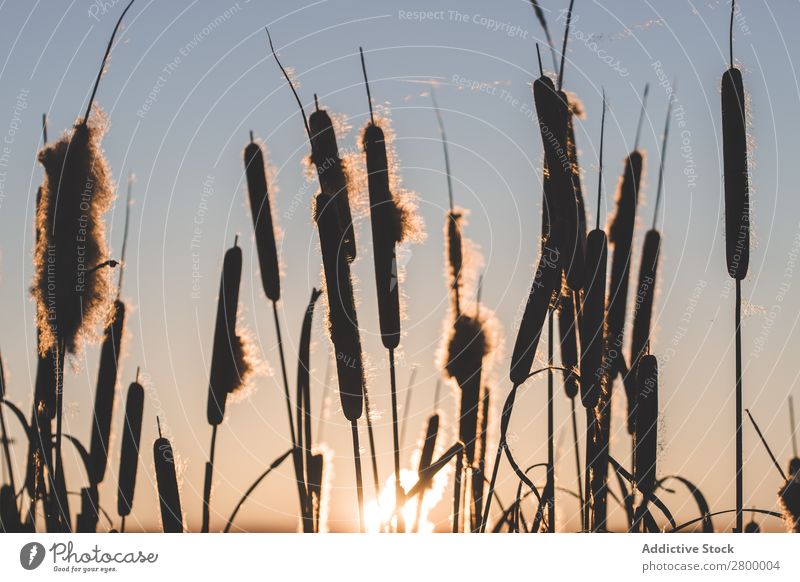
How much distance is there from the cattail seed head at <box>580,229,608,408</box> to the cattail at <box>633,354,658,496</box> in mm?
156

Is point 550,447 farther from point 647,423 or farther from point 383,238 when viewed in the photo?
point 383,238

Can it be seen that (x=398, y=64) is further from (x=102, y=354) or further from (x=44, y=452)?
(x=44, y=452)

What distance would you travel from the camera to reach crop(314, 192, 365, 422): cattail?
2.14 m

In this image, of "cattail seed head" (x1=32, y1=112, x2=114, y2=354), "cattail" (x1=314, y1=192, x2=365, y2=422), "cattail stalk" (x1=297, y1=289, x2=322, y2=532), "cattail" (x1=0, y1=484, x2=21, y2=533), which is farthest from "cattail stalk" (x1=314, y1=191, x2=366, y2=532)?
"cattail" (x1=0, y1=484, x2=21, y2=533)

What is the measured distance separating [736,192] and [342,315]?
3.47 feet

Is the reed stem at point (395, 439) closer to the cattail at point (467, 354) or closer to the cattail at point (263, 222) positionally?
the cattail at point (467, 354)

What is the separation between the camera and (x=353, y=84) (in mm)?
3197

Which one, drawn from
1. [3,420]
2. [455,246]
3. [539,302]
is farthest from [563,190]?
[3,420]

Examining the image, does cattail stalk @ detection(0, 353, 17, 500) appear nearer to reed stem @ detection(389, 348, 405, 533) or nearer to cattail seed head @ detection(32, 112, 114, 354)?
cattail seed head @ detection(32, 112, 114, 354)

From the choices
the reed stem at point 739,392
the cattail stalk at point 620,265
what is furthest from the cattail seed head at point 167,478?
the reed stem at point 739,392

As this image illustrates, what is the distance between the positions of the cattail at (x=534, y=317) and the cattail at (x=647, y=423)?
0.42m

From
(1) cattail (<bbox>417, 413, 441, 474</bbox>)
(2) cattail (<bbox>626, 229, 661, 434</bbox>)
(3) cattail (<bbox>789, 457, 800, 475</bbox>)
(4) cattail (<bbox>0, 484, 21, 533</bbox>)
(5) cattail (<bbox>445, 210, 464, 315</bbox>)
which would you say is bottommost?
(4) cattail (<bbox>0, 484, 21, 533</bbox>)
